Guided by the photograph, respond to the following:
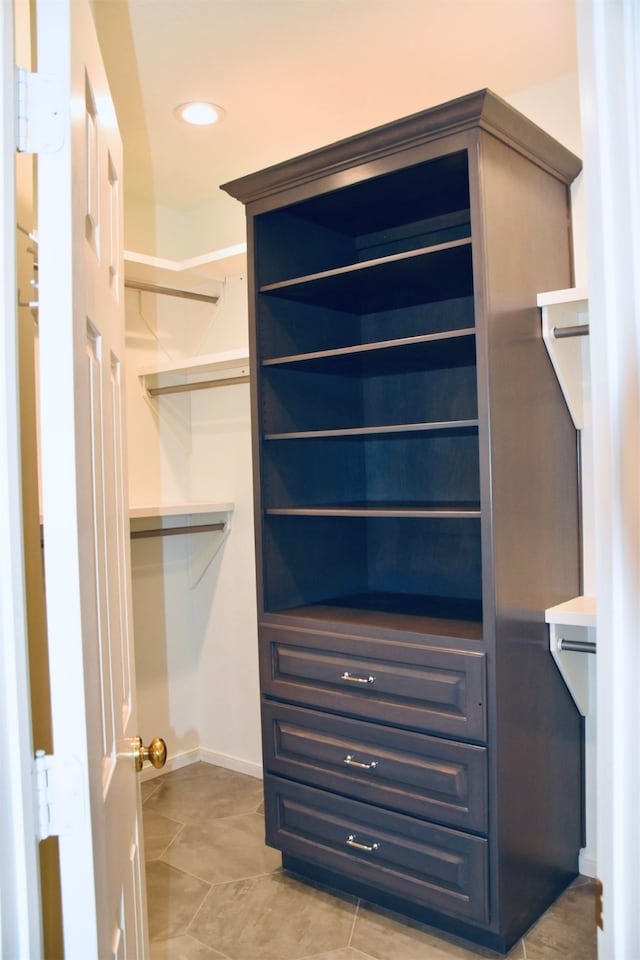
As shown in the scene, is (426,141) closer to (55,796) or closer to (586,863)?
(55,796)

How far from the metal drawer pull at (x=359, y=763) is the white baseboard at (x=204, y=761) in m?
1.15

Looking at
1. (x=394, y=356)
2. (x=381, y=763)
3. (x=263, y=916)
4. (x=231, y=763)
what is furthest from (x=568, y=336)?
(x=231, y=763)

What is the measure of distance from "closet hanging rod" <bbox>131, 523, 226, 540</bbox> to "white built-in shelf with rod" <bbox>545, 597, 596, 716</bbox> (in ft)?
5.27

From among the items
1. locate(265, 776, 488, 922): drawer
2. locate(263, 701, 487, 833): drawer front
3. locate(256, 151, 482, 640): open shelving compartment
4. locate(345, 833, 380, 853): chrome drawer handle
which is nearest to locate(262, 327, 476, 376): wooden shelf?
locate(256, 151, 482, 640): open shelving compartment

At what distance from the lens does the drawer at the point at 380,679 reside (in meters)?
1.93

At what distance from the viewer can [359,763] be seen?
2150 millimetres

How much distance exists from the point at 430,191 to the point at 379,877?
6.67ft

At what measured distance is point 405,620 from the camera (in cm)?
218

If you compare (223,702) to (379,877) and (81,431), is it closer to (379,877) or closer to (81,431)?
(379,877)

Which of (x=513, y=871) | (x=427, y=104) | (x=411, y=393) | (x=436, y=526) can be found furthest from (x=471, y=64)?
(x=513, y=871)

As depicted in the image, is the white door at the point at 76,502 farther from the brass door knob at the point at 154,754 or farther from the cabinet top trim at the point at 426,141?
the cabinet top trim at the point at 426,141

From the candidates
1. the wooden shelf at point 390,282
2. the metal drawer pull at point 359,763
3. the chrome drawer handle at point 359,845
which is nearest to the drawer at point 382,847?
the chrome drawer handle at point 359,845

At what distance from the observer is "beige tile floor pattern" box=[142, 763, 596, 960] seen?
6.55 ft

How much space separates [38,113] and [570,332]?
1672 mm
